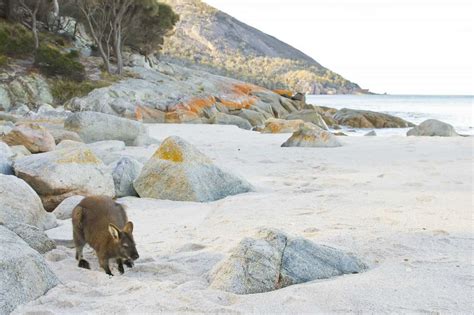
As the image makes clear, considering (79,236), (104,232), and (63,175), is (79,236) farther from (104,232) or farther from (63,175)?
(63,175)

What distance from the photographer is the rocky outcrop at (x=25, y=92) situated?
22.6 meters

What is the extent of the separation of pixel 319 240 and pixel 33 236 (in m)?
2.43

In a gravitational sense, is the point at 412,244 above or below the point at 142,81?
below

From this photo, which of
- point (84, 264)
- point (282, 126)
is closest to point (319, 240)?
point (84, 264)

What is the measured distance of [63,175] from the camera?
623 centimetres

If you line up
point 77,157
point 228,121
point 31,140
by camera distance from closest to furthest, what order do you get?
point 77,157, point 31,140, point 228,121

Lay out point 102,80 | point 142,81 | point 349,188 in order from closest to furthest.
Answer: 1. point 349,188
2. point 102,80
3. point 142,81

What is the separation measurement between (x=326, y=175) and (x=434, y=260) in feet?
14.6

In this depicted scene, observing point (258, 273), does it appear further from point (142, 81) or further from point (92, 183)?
point (142, 81)

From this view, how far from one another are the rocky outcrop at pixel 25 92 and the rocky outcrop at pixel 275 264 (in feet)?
68.7

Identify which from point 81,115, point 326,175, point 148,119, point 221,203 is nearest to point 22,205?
point 221,203

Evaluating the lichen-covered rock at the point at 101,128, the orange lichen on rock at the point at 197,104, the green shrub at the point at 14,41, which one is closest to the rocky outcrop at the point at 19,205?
the lichen-covered rock at the point at 101,128

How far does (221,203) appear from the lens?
6.23 meters

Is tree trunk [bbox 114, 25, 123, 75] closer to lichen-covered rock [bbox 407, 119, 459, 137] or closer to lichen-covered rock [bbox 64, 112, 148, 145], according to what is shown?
lichen-covered rock [bbox 407, 119, 459, 137]
